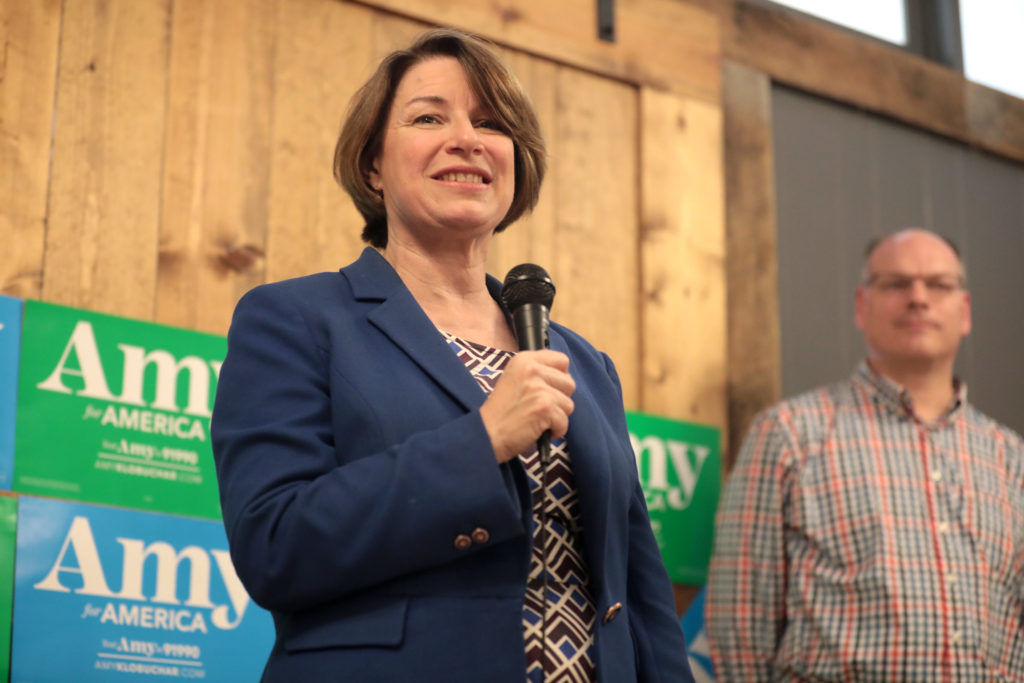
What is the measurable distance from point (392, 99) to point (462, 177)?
189 mm

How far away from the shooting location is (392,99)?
1856 millimetres

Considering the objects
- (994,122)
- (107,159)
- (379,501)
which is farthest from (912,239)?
(379,501)

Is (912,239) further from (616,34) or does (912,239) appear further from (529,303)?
(529,303)

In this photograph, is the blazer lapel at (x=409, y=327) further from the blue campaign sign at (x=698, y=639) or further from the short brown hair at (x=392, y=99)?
the blue campaign sign at (x=698, y=639)

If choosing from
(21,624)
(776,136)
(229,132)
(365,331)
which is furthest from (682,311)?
(365,331)

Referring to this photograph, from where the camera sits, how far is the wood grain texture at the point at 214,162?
2834mm

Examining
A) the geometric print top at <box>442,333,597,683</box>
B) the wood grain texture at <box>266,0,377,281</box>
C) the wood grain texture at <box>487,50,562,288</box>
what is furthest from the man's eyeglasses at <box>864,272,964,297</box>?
the geometric print top at <box>442,333,597,683</box>

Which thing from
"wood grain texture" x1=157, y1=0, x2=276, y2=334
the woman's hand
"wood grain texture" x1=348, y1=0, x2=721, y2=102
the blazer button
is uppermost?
"wood grain texture" x1=348, y1=0, x2=721, y2=102

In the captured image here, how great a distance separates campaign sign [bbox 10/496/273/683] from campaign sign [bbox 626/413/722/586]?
3.89 ft

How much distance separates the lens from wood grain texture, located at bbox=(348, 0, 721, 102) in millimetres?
3439

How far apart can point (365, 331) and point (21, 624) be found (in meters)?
1.23

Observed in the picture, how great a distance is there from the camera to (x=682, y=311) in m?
3.73

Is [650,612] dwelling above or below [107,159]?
below

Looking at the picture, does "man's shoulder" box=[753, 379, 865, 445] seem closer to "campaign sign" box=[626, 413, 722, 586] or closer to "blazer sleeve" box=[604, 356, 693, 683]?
"campaign sign" box=[626, 413, 722, 586]
